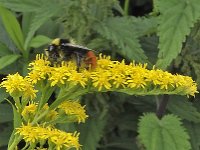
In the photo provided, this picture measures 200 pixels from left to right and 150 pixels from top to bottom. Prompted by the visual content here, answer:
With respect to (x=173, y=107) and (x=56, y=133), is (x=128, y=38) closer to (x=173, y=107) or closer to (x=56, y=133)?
(x=173, y=107)

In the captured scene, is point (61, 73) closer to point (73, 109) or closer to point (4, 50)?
point (73, 109)

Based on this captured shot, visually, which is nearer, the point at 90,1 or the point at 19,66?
the point at 90,1

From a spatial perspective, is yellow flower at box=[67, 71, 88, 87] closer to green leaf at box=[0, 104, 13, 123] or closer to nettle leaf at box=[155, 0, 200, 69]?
nettle leaf at box=[155, 0, 200, 69]

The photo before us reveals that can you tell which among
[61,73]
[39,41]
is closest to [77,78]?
[61,73]

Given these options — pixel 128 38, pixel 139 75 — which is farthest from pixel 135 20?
pixel 139 75

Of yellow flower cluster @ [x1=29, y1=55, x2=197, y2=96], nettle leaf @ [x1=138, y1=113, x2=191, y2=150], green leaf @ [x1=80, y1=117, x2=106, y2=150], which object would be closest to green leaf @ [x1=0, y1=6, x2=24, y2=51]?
green leaf @ [x1=80, y1=117, x2=106, y2=150]

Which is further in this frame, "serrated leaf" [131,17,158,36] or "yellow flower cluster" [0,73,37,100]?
"serrated leaf" [131,17,158,36]

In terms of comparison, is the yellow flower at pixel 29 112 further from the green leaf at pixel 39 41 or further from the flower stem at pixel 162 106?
the flower stem at pixel 162 106
